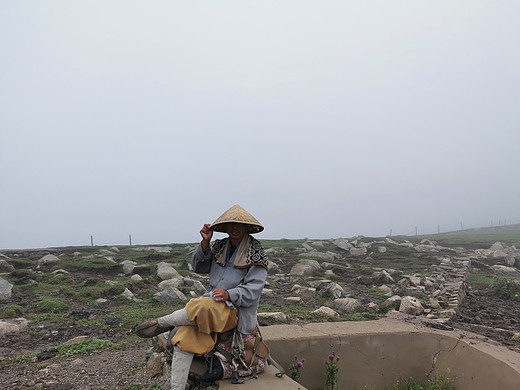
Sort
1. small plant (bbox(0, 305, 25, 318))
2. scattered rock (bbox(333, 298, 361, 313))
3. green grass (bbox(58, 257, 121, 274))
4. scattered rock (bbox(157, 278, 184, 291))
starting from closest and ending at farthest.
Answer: small plant (bbox(0, 305, 25, 318))
scattered rock (bbox(333, 298, 361, 313))
scattered rock (bbox(157, 278, 184, 291))
green grass (bbox(58, 257, 121, 274))

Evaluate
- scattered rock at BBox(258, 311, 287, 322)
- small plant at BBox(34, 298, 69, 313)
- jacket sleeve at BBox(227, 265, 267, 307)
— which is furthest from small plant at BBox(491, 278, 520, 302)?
small plant at BBox(34, 298, 69, 313)

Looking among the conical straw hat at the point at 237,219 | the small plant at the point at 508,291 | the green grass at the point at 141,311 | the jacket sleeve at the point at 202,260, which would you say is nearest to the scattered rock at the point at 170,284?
the green grass at the point at 141,311

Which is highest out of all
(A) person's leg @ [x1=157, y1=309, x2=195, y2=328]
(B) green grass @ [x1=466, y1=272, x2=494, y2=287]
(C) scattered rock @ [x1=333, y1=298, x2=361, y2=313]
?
(A) person's leg @ [x1=157, y1=309, x2=195, y2=328]

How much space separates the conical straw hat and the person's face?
3.1 inches

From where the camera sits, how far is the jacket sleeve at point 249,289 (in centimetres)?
285

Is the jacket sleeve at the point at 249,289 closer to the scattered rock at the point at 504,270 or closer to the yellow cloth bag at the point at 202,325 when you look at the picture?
the yellow cloth bag at the point at 202,325

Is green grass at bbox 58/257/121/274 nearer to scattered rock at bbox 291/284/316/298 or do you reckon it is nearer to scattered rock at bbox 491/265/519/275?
scattered rock at bbox 291/284/316/298

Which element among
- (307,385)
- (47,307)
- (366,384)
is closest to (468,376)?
(366,384)

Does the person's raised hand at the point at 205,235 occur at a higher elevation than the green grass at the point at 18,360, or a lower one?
higher

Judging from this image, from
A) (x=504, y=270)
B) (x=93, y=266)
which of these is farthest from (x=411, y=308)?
(x=504, y=270)

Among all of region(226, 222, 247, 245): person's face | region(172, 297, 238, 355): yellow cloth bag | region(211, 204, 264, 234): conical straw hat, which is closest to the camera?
region(172, 297, 238, 355): yellow cloth bag

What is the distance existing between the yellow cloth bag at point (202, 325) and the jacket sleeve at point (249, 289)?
0.36ft

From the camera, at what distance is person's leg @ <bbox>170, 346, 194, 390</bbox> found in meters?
2.78

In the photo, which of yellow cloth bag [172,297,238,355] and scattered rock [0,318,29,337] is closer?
yellow cloth bag [172,297,238,355]
